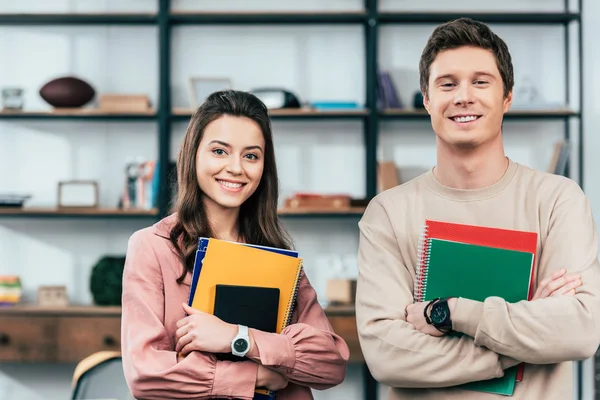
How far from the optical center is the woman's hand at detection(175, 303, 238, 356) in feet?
4.56

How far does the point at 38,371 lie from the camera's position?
13.5ft

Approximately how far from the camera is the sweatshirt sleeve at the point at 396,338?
4.43ft

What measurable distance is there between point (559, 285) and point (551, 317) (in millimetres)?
69

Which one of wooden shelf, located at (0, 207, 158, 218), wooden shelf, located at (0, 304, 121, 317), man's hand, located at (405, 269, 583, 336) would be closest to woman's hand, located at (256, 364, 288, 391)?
man's hand, located at (405, 269, 583, 336)

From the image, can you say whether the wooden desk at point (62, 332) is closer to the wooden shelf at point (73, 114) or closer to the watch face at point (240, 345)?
the wooden shelf at point (73, 114)

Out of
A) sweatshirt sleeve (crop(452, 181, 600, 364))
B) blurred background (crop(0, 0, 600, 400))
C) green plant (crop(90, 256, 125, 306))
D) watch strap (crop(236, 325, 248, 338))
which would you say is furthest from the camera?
blurred background (crop(0, 0, 600, 400))

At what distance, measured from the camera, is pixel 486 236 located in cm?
141

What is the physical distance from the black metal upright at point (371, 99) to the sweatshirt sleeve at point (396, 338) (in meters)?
2.42

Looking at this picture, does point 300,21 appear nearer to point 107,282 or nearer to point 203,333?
point 107,282

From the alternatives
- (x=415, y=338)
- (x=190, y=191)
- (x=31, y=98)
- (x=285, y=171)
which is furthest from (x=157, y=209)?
(x=415, y=338)

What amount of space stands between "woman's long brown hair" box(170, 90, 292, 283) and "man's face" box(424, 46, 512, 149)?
1.27 ft

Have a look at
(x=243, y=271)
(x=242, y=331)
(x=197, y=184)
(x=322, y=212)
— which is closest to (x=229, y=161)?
(x=197, y=184)

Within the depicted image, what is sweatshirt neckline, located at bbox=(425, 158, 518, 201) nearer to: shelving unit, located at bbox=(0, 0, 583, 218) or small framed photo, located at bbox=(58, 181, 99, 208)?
shelving unit, located at bbox=(0, 0, 583, 218)

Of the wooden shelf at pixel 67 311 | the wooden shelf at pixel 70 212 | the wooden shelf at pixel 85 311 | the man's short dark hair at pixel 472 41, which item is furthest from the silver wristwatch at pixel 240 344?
the wooden shelf at pixel 70 212
